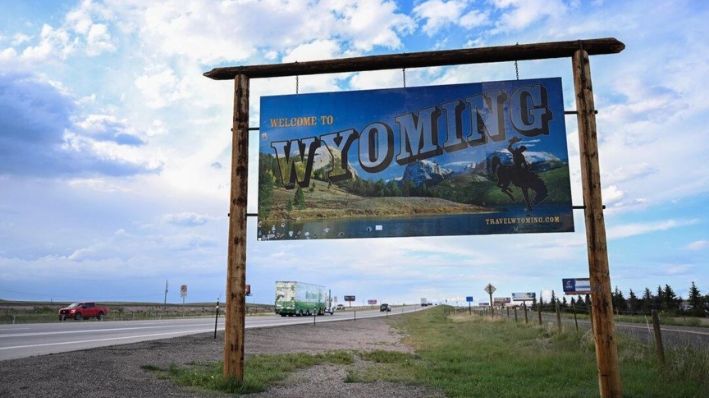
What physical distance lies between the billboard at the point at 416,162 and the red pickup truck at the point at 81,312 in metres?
39.6

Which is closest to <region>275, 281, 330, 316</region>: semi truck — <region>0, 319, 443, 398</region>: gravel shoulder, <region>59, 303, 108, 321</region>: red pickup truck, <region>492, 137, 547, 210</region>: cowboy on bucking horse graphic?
<region>59, 303, 108, 321</region>: red pickup truck

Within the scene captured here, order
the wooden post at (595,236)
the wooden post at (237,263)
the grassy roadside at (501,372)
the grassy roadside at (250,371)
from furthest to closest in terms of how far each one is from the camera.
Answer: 1. the grassy roadside at (501,372)
2. the grassy roadside at (250,371)
3. the wooden post at (237,263)
4. the wooden post at (595,236)

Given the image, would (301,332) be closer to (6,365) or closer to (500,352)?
(500,352)

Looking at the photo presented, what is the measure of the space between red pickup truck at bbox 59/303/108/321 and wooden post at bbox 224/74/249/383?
1539 inches

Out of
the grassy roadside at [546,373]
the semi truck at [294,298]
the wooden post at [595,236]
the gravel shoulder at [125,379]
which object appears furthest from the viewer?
the semi truck at [294,298]

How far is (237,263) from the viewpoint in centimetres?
919

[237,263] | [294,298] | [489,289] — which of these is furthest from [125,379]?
[294,298]

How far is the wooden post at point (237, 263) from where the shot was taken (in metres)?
9.15

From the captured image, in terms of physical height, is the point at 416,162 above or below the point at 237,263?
above

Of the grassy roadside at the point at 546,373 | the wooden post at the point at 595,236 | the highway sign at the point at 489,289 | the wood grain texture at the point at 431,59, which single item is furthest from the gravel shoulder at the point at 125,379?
the highway sign at the point at 489,289

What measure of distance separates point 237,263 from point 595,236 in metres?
6.08

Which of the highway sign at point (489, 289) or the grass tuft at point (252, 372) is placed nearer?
the grass tuft at point (252, 372)

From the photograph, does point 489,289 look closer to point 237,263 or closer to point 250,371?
point 250,371

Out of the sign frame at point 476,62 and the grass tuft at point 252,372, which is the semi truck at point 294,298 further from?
the sign frame at point 476,62
